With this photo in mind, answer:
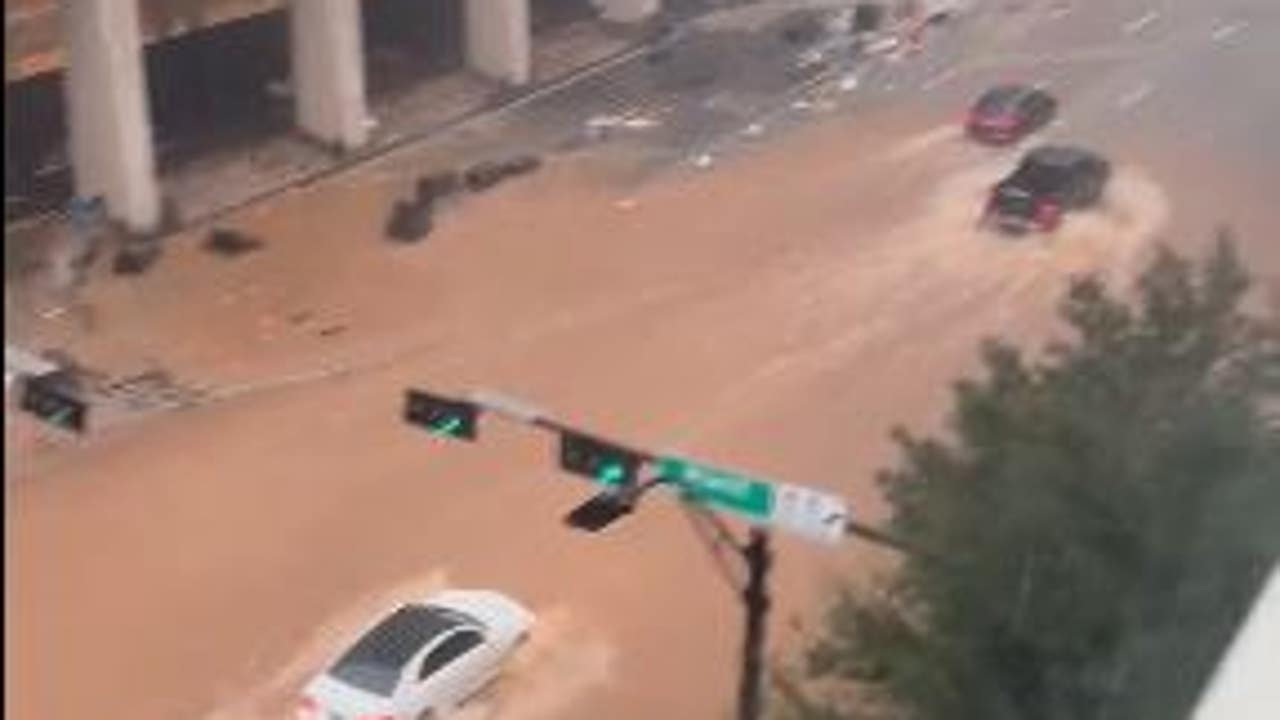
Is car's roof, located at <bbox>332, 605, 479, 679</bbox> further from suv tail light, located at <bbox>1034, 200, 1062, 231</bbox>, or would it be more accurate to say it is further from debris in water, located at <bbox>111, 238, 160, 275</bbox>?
suv tail light, located at <bbox>1034, 200, 1062, 231</bbox>

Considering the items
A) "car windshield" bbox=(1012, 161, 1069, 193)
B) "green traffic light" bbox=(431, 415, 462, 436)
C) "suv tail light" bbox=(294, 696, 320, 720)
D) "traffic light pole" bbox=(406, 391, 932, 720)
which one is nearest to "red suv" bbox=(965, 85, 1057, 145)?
"car windshield" bbox=(1012, 161, 1069, 193)

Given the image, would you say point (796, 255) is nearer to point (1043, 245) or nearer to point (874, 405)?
point (1043, 245)

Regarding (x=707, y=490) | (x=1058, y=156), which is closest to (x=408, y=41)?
(x=1058, y=156)

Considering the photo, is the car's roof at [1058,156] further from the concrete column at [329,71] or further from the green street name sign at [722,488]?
the green street name sign at [722,488]

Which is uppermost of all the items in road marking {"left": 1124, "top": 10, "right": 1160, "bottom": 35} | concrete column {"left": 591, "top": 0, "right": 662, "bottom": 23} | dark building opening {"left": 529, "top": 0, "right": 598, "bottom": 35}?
road marking {"left": 1124, "top": 10, "right": 1160, "bottom": 35}

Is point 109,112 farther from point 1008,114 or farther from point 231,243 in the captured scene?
point 1008,114

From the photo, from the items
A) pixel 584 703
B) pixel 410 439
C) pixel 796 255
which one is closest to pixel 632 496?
pixel 584 703
